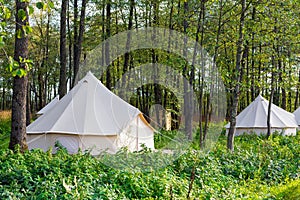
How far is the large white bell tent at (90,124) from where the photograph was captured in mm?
12305

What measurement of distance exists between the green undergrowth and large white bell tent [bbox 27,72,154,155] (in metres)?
2.89

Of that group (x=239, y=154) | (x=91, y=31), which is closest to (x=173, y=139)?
(x=239, y=154)

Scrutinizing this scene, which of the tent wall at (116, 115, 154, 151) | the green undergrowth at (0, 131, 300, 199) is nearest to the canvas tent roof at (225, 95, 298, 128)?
the tent wall at (116, 115, 154, 151)

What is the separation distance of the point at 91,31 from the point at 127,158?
20.2 metres

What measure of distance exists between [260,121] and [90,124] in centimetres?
1215

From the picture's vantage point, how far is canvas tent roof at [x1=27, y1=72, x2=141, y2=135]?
40.8ft

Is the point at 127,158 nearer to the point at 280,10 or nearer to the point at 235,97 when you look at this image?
the point at 235,97

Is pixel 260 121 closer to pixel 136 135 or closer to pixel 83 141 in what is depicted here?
pixel 136 135

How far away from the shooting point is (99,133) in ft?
40.5

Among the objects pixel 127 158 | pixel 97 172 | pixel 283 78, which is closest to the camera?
pixel 97 172

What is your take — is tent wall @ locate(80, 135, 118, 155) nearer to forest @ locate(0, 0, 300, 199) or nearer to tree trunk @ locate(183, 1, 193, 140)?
forest @ locate(0, 0, 300, 199)

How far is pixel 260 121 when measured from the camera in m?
22.2

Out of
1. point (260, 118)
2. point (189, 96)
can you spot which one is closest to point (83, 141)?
point (189, 96)


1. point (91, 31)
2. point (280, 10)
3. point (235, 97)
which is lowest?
point (235, 97)
